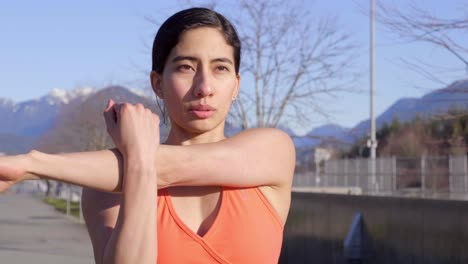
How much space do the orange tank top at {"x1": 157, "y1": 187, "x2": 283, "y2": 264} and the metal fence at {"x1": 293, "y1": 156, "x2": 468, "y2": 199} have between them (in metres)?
19.7

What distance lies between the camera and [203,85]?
2.01 metres

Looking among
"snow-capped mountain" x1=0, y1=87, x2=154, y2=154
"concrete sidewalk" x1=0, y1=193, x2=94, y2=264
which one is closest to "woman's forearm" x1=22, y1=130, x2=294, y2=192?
"concrete sidewalk" x1=0, y1=193, x2=94, y2=264

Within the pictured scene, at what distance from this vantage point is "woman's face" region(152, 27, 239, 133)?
2.03 meters

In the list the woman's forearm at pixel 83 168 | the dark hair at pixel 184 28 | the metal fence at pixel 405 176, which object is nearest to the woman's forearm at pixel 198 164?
the woman's forearm at pixel 83 168

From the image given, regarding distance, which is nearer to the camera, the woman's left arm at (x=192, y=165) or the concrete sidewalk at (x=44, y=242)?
the woman's left arm at (x=192, y=165)

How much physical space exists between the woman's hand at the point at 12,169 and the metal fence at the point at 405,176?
20.2 metres

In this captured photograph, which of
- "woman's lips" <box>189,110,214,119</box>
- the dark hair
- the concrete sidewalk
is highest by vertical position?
the dark hair

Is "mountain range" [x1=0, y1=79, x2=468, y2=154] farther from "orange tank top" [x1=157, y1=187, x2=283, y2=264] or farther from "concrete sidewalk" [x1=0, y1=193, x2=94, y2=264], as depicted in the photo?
"concrete sidewalk" [x1=0, y1=193, x2=94, y2=264]

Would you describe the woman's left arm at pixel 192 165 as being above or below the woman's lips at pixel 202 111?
below

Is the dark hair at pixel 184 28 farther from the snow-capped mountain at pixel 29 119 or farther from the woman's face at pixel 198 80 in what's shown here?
the snow-capped mountain at pixel 29 119

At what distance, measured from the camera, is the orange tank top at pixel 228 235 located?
1928 mm

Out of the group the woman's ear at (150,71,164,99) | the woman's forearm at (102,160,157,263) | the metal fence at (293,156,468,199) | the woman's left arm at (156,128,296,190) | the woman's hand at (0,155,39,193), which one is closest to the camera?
the woman's hand at (0,155,39,193)

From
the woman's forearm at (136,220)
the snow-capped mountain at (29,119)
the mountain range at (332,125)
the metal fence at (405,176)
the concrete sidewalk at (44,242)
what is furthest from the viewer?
the snow-capped mountain at (29,119)

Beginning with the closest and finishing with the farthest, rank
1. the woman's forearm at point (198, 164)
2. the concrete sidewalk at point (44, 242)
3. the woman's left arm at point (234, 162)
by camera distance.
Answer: the woman's forearm at point (198, 164), the woman's left arm at point (234, 162), the concrete sidewalk at point (44, 242)
